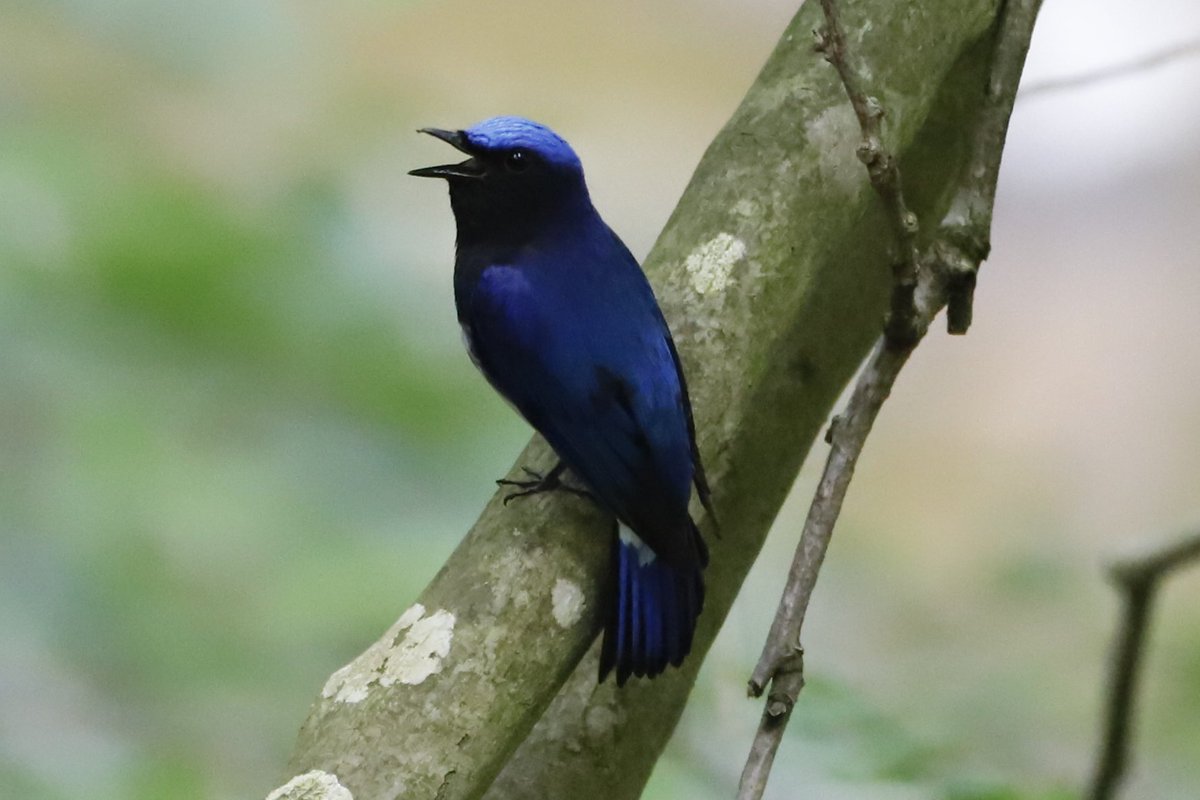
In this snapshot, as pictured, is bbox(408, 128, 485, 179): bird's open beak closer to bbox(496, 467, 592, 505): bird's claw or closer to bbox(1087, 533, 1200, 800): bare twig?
bbox(496, 467, 592, 505): bird's claw

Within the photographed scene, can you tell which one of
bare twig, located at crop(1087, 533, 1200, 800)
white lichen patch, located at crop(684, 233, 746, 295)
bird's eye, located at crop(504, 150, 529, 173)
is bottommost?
bare twig, located at crop(1087, 533, 1200, 800)

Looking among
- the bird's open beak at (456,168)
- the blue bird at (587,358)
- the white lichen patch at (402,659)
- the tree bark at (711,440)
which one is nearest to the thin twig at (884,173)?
the tree bark at (711,440)

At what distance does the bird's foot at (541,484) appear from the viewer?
2.13 meters

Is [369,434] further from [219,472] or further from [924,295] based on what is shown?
[924,295]

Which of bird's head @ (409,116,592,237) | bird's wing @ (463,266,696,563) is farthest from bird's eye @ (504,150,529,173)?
bird's wing @ (463,266,696,563)

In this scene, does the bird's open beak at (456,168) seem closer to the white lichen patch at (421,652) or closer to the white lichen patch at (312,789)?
the white lichen patch at (421,652)

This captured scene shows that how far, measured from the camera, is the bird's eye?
2.65 m

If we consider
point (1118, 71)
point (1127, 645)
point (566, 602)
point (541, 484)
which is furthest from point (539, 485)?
point (1118, 71)

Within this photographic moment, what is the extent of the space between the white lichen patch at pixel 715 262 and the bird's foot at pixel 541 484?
35cm

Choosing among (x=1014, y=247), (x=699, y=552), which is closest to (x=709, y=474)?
(x=699, y=552)

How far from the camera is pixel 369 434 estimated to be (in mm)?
3496

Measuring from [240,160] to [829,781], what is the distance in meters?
2.83

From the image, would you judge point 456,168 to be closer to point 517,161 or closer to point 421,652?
point 517,161

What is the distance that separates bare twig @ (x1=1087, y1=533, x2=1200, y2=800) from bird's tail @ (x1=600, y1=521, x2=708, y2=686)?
1.98ft
